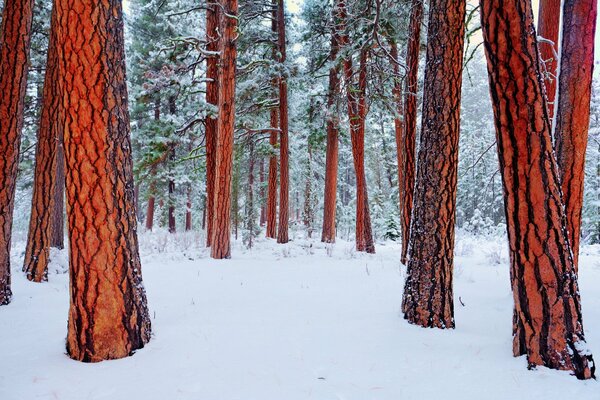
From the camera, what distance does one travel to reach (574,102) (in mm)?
3809

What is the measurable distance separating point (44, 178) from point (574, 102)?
7500 mm

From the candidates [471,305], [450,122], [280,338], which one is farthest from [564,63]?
[280,338]

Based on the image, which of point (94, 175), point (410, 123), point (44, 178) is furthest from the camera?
point (410, 123)

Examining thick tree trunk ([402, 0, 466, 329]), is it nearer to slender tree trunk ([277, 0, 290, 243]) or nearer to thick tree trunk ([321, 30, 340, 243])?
thick tree trunk ([321, 30, 340, 243])

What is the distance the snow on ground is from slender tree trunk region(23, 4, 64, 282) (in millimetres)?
521

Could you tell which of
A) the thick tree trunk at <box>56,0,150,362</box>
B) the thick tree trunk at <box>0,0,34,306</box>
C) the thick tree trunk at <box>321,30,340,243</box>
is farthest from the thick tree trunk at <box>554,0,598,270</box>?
the thick tree trunk at <box>321,30,340,243</box>

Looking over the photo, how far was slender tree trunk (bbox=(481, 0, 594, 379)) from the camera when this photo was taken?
7.68 feet

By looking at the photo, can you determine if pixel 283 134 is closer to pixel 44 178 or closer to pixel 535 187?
pixel 44 178

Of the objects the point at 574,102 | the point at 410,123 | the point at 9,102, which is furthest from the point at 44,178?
the point at 574,102

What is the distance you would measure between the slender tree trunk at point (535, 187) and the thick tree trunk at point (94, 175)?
281 cm

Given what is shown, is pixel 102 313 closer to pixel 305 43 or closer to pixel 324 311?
pixel 324 311

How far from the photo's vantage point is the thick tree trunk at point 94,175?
8.66ft

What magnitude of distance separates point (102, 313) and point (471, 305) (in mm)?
4196

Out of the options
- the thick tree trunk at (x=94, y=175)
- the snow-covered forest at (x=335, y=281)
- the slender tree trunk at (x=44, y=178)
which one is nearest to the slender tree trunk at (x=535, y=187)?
the snow-covered forest at (x=335, y=281)
